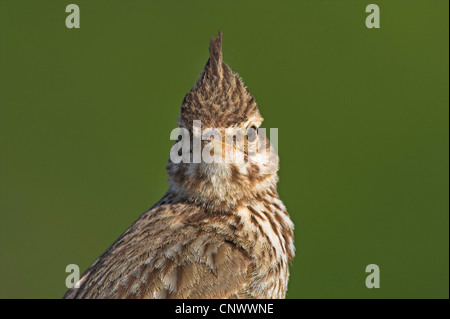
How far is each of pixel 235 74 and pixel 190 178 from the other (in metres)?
0.89

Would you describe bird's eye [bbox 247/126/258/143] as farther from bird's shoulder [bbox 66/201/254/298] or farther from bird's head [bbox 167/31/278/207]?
bird's shoulder [bbox 66/201/254/298]

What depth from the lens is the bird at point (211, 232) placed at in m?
4.53

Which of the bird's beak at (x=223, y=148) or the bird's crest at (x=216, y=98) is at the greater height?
the bird's crest at (x=216, y=98)

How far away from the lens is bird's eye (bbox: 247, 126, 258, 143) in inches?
203

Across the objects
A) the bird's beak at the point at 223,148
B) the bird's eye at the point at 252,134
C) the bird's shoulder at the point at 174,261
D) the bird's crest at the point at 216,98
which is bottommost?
the bird's shoulder at the point at 174,261

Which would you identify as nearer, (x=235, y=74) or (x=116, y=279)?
(x=116, y=279)

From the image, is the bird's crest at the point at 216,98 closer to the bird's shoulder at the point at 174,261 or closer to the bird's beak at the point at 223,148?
the bird's beak at the point at 223,148

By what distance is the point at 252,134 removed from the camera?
520 cm

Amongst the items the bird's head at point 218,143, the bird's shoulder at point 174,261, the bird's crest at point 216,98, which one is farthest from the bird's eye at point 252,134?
the bird's shoulder at point 174,261

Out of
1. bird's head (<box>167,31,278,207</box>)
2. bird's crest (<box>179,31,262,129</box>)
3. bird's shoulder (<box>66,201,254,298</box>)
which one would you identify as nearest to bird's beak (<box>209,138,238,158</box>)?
bird's head (<box>167,31,278,207</box>)

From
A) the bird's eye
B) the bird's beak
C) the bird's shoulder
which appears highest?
the bird's eye
